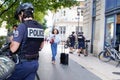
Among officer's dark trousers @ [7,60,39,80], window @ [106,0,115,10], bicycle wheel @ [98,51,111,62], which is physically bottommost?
bicycle wheel @ [98,51,111,62]

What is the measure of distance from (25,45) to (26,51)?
9 centimetres

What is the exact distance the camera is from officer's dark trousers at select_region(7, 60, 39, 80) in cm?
512

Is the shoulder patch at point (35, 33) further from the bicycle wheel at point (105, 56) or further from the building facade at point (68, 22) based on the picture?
the building facade at point (68, 22)

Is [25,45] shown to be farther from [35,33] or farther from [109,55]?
[109,55]

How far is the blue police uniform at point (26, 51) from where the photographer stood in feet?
16.8

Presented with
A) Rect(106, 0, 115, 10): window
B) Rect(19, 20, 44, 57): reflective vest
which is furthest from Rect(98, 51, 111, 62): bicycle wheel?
Rect(19, 20, 44, 57): reflective vest

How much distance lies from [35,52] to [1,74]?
27.4 inches

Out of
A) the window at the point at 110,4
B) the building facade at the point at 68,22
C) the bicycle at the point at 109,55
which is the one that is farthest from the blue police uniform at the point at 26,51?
the building facade at the point at 68,22

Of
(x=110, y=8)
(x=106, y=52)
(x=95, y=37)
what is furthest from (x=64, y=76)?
(x=95, y=37)

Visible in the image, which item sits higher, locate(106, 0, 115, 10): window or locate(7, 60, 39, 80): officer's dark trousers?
locate(106, 0, 115, 10): window

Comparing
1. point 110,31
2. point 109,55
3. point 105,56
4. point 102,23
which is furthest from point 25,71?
point 102,23

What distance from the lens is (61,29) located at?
79.2m

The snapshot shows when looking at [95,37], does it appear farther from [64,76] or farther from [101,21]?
[64,76]

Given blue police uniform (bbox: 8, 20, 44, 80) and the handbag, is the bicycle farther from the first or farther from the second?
the handbag
